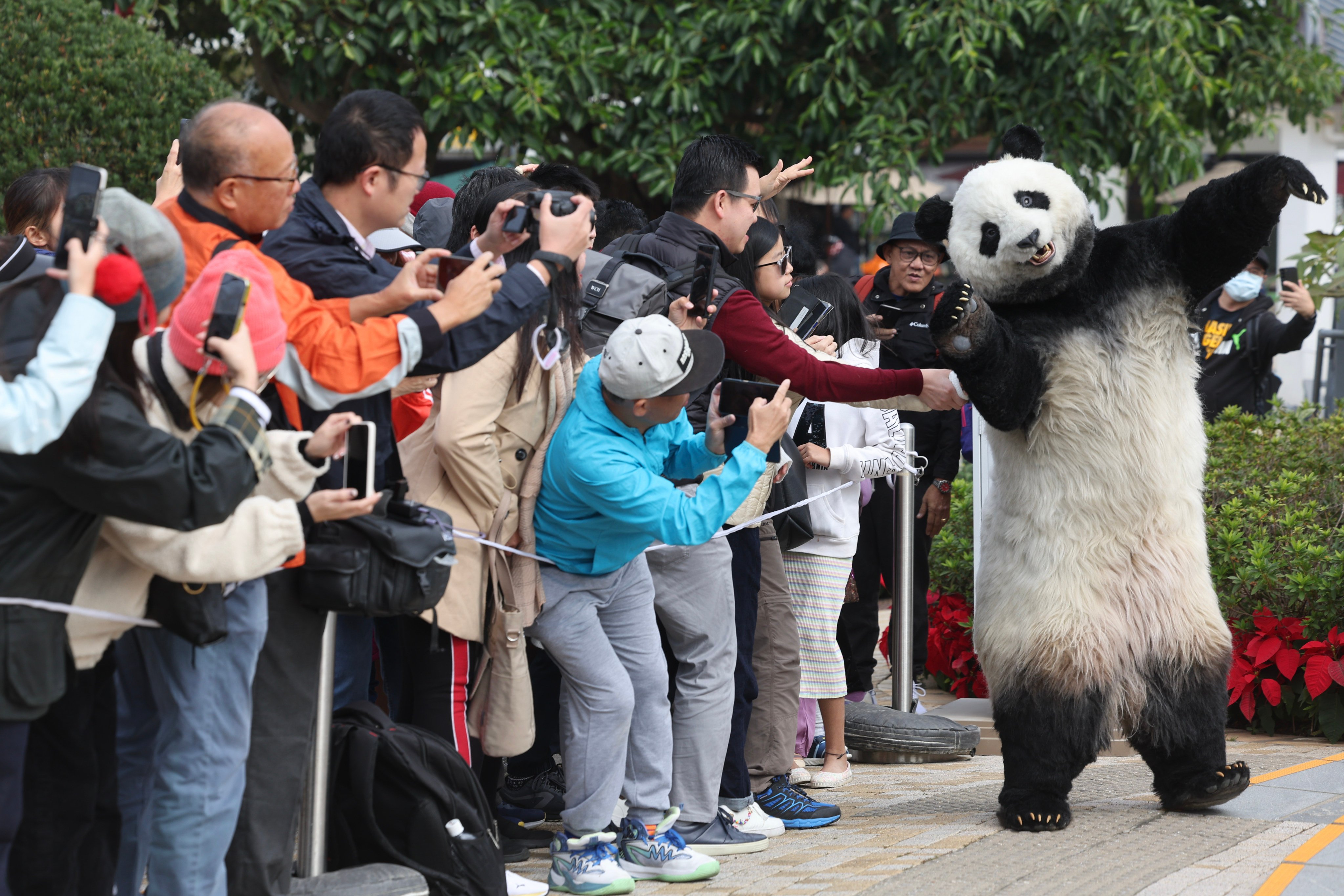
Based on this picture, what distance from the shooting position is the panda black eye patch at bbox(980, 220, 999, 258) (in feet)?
14.4

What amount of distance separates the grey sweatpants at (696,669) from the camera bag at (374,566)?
1.15 m

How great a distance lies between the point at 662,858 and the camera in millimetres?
4004

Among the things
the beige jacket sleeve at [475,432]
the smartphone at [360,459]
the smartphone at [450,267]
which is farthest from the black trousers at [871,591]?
the smartphone at [360,459]

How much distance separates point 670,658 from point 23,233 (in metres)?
2.55

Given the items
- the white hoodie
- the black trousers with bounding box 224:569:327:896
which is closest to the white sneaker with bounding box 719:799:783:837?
the white hoodie

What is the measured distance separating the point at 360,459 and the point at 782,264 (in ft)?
7.25

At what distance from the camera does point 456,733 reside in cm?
381

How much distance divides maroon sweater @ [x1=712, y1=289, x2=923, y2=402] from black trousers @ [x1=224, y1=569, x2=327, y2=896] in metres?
1.72

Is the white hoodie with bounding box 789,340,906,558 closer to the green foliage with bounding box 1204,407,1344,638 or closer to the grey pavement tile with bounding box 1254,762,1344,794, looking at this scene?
the green foliage with bounding box 1204,407,1344,638

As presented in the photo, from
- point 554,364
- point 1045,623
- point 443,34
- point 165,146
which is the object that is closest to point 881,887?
point 1045,623

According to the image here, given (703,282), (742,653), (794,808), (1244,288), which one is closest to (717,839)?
(794,808)

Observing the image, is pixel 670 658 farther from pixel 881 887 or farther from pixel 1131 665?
pixel 1131 665

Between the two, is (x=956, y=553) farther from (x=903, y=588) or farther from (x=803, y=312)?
(x=803, y=312)

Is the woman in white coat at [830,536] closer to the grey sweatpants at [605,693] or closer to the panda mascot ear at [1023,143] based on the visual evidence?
the panda mascot ear at [1023,143]
